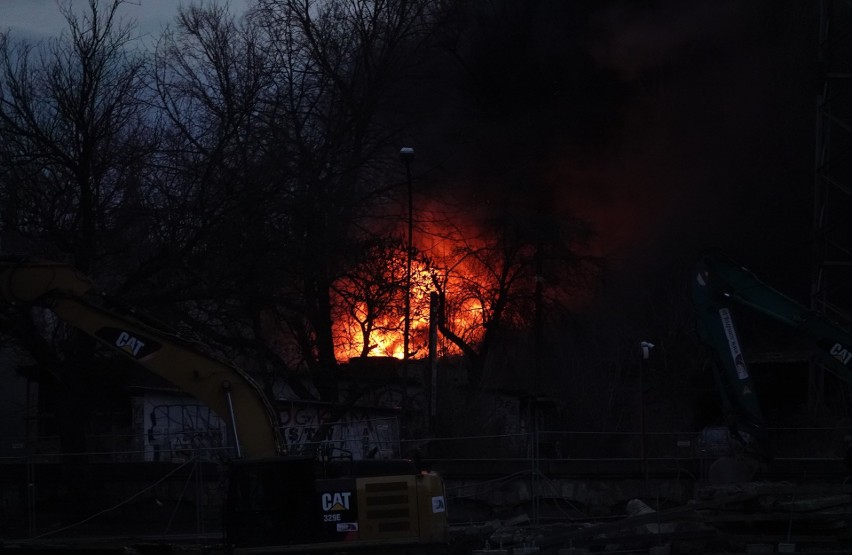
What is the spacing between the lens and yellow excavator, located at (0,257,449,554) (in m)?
10.6

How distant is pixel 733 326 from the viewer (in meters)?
18.1

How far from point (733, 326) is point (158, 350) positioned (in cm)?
1102

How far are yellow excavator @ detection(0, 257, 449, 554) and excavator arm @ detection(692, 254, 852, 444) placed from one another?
28.8 ft

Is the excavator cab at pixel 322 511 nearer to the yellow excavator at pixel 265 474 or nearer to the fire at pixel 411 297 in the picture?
the yellow excavator at pixel 265 474

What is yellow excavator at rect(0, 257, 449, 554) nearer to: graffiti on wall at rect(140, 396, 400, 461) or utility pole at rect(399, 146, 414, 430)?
utility pole at rect(399, 146, 414, 430)

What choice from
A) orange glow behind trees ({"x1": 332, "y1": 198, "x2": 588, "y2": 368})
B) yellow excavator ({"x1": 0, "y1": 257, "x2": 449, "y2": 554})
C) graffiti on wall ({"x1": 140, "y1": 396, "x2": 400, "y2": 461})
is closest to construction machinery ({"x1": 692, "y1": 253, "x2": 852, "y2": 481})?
graffiti on wall ({"x1": 140, "y1": 396, "x2": 400, "y2": 461})

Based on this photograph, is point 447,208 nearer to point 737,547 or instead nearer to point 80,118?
point 80,118

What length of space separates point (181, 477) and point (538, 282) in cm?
1417

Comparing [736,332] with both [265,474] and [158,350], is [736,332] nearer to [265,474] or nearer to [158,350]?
[265,474]

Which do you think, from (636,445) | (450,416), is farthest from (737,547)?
(636,445)

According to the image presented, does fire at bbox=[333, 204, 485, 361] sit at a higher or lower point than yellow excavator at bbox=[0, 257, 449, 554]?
higher

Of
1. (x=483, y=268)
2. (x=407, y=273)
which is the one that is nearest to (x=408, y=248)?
(x=407, y=273)

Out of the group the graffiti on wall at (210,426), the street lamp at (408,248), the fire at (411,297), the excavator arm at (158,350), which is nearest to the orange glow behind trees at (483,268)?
the fire at (411,297)

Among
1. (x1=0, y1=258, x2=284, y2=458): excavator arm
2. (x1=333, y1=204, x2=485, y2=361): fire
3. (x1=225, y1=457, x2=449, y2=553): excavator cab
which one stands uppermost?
(x1=333, y1=204, x2=485, y2=361): fire
